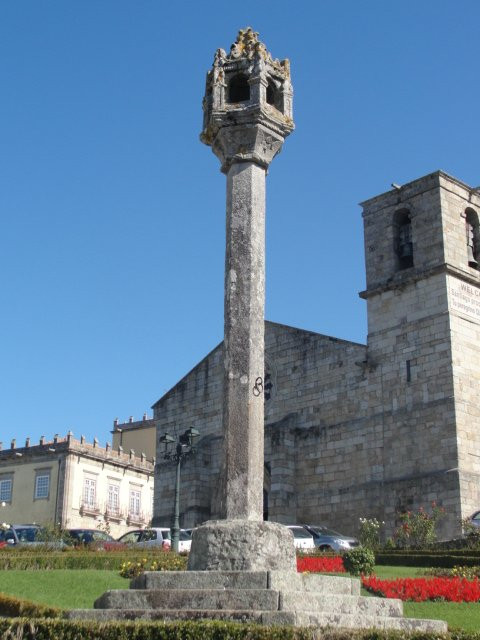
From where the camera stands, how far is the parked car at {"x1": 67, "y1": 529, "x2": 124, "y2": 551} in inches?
943

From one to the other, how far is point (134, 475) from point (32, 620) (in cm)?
4542

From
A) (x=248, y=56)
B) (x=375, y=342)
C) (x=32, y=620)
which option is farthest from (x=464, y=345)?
(x=32, y=620)

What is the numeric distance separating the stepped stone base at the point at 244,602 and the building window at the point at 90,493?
40840 millimetres

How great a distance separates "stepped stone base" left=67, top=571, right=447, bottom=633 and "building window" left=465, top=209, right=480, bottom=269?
69.4 feet

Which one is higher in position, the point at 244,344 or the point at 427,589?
the point at 244,344

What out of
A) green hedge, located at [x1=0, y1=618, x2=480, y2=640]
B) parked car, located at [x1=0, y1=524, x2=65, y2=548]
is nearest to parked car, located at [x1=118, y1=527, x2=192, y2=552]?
parked car, located at [x1=0, y1=524, x2=65, y2=548]

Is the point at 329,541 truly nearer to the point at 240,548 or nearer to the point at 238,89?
the point at 238,89

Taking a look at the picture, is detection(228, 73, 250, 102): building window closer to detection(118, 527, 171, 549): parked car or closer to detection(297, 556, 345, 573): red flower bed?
detection(297, 556, 345, 573): red flower bed

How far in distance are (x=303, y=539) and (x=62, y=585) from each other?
386 inches

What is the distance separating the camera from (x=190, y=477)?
1308 inches

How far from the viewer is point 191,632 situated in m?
7.93

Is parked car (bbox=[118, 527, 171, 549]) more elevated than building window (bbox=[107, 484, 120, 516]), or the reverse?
building window (bbox=[107, 484, 120, 516])

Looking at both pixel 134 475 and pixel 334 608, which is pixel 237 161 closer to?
pixel 334 608

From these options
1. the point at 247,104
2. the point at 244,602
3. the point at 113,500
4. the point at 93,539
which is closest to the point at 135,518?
the point at 113,500
